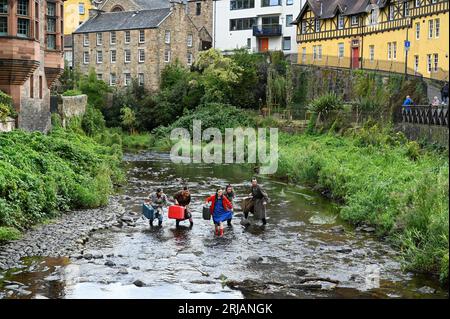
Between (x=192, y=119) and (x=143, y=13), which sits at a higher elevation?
(x=143, y=13)

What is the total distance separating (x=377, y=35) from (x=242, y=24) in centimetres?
2010

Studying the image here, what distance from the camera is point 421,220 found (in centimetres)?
1812

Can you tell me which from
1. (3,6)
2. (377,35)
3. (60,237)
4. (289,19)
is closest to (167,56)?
(289,19)

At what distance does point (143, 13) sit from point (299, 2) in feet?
53.9

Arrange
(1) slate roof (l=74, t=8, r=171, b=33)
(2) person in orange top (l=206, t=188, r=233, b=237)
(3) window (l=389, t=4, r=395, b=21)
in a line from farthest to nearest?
(1) slate roof (l=74, t=8, r=171, b=33)
(3) window (l=389, t=4, r=395, b=21)
(2) person in orange top (l=206, t=188, r=233, b=237)

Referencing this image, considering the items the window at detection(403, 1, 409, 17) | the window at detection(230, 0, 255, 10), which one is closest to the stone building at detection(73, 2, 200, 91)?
the window at detection(230, 0, 255, 10)

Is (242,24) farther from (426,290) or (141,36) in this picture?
(426,290)

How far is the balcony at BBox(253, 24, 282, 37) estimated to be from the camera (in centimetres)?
6650

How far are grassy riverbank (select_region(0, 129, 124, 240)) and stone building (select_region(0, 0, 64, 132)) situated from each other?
3.77 m

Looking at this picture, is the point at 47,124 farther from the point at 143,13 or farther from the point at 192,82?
the point at 143,13

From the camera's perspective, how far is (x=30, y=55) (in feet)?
98.6

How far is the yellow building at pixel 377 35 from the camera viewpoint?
4311 centimetres

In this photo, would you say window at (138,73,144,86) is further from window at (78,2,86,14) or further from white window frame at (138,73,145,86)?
window at (78,2,86,14)
